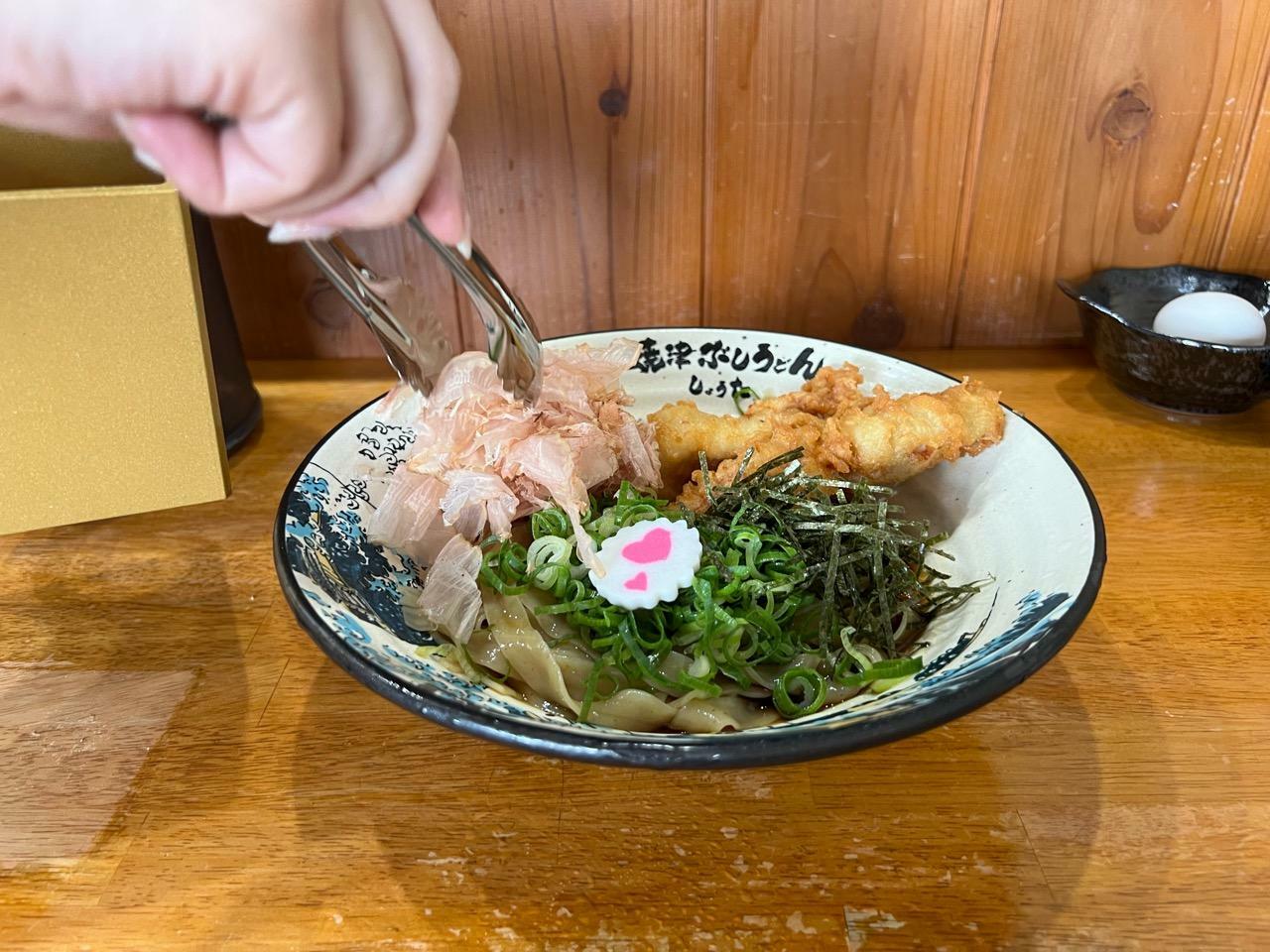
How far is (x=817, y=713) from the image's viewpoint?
876 millimetres

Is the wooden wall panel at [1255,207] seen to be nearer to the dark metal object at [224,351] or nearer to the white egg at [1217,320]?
the white egg at [1217,320]

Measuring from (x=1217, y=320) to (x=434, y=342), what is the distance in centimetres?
128

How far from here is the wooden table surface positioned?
2.48 ft

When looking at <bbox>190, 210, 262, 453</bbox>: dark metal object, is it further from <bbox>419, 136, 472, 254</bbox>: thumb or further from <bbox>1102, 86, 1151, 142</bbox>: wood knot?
<bbox>1102, 86, 1151, 142</bbox>: wood knot

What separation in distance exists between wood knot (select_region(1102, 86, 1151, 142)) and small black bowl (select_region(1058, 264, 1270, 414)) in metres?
0.24

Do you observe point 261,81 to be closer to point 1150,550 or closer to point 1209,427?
point 1150,550

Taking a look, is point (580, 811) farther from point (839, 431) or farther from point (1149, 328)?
point (1149, 328)

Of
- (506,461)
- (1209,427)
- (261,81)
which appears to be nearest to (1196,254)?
(1209,427)

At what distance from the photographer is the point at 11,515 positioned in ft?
3.50

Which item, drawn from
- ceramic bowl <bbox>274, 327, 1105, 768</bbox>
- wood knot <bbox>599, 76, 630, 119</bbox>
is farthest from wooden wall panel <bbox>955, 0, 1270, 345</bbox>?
wood knot <bbox>599, 76, 630, 119</bbox>

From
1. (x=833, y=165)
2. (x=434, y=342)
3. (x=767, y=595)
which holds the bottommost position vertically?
(x=767, y=595)

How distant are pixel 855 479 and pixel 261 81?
3.02 ft

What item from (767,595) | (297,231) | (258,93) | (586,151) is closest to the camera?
(258,93)

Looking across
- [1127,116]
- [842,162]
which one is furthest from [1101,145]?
[842,162]
